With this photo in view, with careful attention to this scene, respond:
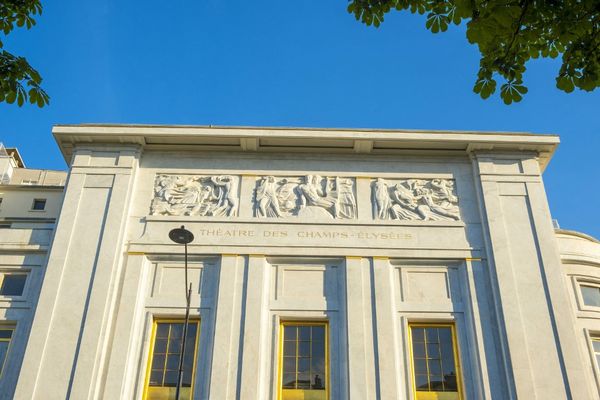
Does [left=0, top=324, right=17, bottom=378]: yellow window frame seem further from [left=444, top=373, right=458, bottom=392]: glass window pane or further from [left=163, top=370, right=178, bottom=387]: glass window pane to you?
[left=444, top=373, right=458, bottom=392]: glass window pane

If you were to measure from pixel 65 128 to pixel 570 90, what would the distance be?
16.4 meters

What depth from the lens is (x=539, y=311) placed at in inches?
680

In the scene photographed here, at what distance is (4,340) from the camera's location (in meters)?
17.5

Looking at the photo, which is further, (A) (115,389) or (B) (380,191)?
(B) (380,191)

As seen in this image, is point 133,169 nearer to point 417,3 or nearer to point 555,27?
point 417,3

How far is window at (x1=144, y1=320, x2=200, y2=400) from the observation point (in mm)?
16531

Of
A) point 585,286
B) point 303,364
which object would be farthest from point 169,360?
point 585,286

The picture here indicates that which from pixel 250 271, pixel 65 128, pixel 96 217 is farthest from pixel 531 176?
pixel 65 128

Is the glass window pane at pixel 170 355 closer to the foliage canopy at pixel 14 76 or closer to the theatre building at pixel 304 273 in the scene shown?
the theatre building at pixel 304 273

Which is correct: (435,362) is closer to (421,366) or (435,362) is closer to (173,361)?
(421,366)

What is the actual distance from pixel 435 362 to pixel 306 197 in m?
6.34

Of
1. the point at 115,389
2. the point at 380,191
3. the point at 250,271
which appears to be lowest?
the point at 115,389

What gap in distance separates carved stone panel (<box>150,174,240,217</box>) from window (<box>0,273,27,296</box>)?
4.28 metres

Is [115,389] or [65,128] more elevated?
[65,128]
